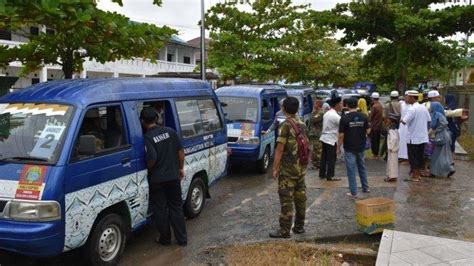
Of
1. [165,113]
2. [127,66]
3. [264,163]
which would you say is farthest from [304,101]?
[127,66]

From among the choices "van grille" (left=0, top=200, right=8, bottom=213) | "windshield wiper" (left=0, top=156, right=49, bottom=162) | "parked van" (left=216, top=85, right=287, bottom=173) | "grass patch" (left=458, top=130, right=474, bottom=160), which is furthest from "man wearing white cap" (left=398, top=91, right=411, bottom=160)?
"van grille" (left=0, top=200, right=8, bottom=213)

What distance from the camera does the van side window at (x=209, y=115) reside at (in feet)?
23.3

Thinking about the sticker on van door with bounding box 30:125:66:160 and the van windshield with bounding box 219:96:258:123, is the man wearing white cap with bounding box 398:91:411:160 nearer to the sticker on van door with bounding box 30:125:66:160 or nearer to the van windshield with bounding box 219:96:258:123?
the van windshield with bounding box 219:96:258:123

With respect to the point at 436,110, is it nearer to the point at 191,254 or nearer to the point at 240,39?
the point at 191,254

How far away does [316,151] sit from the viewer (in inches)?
417

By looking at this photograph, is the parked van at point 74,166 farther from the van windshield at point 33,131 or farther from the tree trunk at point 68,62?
the tree trunk at point 68,62

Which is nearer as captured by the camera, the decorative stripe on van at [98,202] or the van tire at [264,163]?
the decorative stripe on van at [98,202]

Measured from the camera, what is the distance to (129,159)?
→ 5.06 m

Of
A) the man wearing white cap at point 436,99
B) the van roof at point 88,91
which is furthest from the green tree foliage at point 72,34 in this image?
the man wearing white cap at point 436,99

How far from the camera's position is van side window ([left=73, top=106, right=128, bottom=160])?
480 centimetres

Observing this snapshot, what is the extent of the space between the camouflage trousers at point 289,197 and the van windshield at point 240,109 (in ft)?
15.2

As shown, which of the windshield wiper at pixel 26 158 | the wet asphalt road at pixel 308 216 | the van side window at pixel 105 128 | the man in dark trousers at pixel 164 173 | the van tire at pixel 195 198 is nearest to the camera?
the windshield wiper at pixel 26 158

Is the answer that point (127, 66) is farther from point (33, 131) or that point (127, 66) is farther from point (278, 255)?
point (278, 255)

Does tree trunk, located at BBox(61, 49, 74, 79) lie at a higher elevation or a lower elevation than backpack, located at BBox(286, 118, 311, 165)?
higher
